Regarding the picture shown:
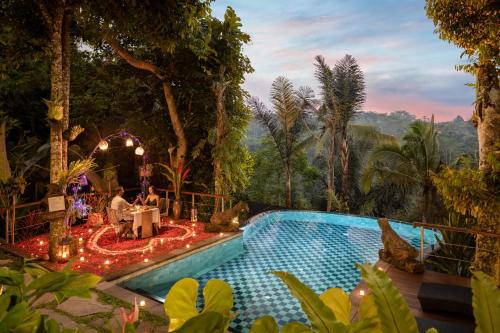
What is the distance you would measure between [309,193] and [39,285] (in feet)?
61.3

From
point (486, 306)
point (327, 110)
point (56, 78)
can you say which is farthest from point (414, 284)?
point (327, 110)

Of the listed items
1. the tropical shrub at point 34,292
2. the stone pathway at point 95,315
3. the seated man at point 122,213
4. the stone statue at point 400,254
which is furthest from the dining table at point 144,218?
the tropical shrub at point 34,292

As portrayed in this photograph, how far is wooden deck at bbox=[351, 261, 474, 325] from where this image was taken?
4496mm

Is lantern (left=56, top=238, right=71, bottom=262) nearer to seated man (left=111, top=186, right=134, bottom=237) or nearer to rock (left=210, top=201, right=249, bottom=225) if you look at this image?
seated man (left=111, top=186, right=134, bottom=237)

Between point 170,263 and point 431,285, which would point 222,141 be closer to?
point 170,263

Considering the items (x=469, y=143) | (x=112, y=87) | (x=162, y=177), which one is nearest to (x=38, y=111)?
(x=112, y=87)

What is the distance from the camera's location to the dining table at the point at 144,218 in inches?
328

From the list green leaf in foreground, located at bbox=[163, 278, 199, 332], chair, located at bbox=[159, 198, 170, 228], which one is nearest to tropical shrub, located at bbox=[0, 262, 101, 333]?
green leaf in foreground, located at bbox=[163, 278, 199, 332]

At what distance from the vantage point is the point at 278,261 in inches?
328

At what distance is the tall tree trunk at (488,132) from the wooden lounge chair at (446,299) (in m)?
1.26

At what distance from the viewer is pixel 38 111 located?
11609 millimetres

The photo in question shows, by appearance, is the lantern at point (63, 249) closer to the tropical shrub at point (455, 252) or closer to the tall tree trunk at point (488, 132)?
the tropical shrub at point (455, 252)

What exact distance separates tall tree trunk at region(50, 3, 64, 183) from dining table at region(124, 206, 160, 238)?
7.95ft

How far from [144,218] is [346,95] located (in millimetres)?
10444
